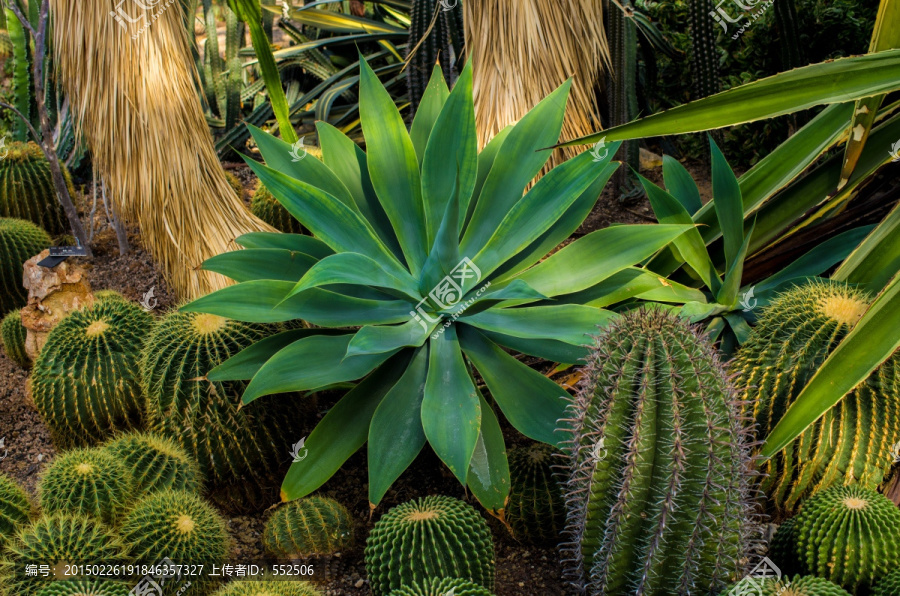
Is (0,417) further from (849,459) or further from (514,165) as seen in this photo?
(849,459)

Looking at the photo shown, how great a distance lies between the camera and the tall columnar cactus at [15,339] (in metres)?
3.06

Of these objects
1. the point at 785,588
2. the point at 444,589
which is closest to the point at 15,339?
the point at 444,589

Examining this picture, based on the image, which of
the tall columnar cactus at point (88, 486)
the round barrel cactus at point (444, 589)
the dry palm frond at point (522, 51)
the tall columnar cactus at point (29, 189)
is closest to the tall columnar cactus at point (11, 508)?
the tall columnar cactus at point (88, 486)

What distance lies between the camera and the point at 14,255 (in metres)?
3.30

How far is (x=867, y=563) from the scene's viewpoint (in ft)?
5.66

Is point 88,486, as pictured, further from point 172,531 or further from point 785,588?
point 785,588

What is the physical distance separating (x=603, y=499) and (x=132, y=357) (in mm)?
1623

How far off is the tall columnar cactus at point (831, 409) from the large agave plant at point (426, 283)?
0.38 m

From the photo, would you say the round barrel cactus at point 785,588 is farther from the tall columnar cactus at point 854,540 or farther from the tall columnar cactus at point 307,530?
the tall columnar cactus at point 307,530

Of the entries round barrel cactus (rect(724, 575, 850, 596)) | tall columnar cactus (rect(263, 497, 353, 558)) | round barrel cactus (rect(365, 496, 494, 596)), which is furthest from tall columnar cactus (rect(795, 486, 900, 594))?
tall columnar cactus (rect(263, 497, 353, 558))

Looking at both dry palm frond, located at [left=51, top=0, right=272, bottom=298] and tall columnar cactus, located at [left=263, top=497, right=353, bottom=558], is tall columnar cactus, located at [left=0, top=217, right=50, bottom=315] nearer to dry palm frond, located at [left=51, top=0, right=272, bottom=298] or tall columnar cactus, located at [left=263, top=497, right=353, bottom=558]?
dry palm frond, located at [left=51, top=0, right=272, bottom=298]

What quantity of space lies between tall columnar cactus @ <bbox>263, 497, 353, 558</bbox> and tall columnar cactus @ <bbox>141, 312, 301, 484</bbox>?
0.24 m

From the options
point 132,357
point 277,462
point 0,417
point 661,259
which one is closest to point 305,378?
point 277,462

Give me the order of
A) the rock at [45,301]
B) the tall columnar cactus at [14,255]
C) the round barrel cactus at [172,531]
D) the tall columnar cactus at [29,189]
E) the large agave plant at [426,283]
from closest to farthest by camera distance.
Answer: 1. the round barrel cactus at [172,531]
2. the large agave plant at [426,283]
3. the rock at [45,301]
4. the tall columnar cactus at [14,255]
5. the tall columnar cactus at [29,189]
